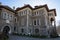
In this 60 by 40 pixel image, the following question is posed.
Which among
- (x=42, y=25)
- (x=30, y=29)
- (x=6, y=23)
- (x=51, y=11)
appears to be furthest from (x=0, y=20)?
(x=51, y=11)

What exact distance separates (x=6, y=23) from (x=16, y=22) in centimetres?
426

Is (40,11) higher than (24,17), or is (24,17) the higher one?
(40,11)

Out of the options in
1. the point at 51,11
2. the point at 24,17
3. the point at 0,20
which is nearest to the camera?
the point at 0,20

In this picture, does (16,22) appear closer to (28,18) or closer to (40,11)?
(28,18)

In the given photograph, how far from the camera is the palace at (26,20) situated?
24.6 meters

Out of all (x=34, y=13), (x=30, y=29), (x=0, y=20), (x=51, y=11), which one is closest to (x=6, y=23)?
(x=0, y=20)

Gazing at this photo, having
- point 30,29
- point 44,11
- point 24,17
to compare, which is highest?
point 44,11

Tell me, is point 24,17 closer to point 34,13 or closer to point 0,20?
point 34,13

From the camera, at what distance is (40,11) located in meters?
26.5

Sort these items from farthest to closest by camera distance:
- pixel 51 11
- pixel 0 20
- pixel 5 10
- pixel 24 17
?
pixel 51 11 → pixel 24 17 → pixel 5 10 → pixel 0 20

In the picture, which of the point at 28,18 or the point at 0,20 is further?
the point at 28,18

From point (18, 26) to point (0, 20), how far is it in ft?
20.5

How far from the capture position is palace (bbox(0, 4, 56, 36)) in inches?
970

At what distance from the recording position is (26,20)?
25719mm
